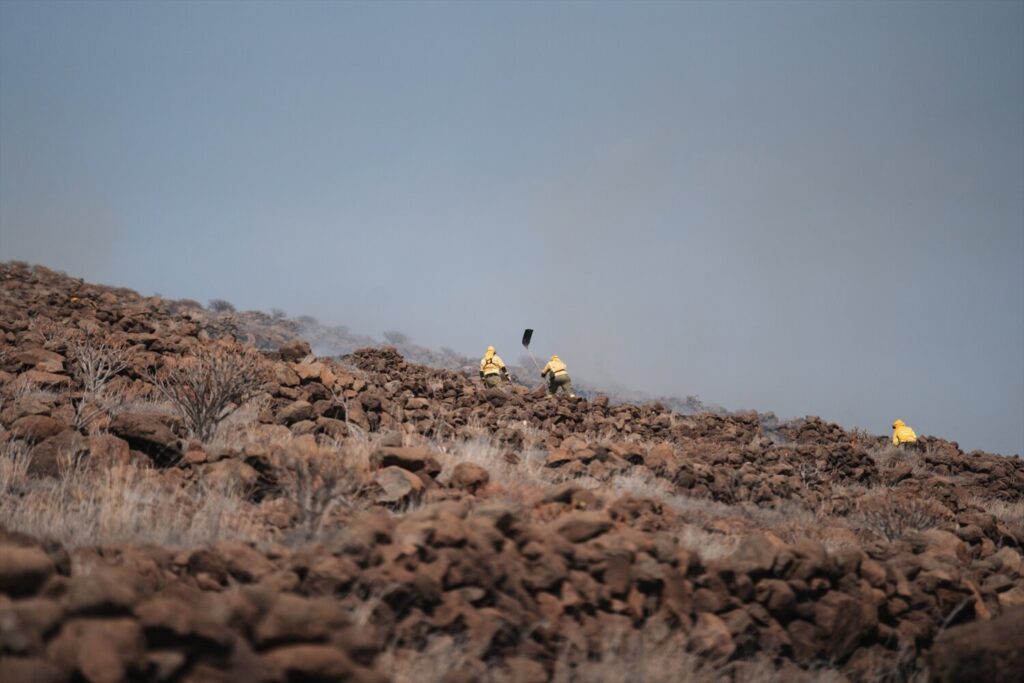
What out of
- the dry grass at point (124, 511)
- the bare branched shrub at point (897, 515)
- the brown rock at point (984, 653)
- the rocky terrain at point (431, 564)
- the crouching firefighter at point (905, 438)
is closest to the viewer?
the rocky terrain at point (431, 564)

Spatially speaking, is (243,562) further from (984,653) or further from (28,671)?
(984,653)

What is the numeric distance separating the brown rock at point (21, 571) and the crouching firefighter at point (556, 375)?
16.8 meters

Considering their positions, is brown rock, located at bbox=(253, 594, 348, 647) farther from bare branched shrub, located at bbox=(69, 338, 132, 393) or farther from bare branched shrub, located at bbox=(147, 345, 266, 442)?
bare branched shrub, located at bbox=(69, 338, 132, 393)

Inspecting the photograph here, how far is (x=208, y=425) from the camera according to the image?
7887 millimetres

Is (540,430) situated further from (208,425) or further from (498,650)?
(498,650)

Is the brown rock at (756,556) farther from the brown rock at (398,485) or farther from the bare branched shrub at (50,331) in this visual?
the bare branched shrub at (50,331)

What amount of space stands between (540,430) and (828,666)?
8.00 m

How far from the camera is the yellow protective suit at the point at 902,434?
19781 mm

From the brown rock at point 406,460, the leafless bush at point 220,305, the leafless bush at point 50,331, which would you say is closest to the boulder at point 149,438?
the brown rock at point 406,460

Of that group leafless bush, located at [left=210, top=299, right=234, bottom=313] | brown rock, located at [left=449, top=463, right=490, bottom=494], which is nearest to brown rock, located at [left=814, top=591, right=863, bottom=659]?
brown rock, located at [left=449, top=463, right=490, bottom=494]

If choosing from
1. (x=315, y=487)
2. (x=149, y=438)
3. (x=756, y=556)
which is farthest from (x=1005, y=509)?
(x=149, y=438)

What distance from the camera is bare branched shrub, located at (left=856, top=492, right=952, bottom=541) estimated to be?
7.84 m

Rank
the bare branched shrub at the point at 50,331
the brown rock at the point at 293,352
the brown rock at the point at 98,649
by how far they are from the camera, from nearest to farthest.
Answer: the brown rock at the point at 98,649
the bare branched shrub at the point at 50,331
the brown rock at the point at 293,352

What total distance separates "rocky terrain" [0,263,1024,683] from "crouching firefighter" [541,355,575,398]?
10.2 meters
